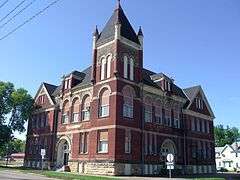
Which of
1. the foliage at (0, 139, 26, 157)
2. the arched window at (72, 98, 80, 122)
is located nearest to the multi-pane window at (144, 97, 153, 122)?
the arched window at (72, 98, 80, 122)

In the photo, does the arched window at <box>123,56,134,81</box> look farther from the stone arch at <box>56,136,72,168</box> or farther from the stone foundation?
the stone arch at <box>56,136,72,168</box>

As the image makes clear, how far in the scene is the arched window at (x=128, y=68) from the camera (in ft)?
132

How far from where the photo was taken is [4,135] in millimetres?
51031

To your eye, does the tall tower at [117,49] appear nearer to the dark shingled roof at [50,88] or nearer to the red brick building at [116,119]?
the red brick building at [116,119]

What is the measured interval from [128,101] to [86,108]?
613cm

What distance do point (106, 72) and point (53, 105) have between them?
511 inches

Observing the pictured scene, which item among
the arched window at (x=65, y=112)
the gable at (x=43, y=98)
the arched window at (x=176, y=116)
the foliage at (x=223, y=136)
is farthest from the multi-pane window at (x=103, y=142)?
the foliage at (x=223, y=136)

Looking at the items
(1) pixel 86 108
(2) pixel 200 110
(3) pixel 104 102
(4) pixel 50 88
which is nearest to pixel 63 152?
(1) pixel 86 108

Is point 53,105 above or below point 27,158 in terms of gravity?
above

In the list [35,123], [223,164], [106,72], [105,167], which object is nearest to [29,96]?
[35,123]

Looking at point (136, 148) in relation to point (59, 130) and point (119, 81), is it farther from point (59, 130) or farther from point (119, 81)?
point (59, 130)

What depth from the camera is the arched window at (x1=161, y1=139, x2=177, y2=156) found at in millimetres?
45175

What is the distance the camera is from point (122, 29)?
→ 4134 centimetres

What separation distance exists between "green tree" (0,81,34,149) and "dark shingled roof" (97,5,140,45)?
1722 centimetres
